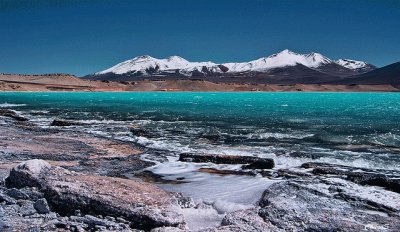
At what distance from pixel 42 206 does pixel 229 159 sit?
805cm

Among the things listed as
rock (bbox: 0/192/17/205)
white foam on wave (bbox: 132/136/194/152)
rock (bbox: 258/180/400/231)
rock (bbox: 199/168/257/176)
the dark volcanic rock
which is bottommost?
white foam on wave (bbox: 132/136/194/152)

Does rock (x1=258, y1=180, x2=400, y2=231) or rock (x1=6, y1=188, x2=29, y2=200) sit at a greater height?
rock (x1=6, y1=188, x2=29, y2=200)

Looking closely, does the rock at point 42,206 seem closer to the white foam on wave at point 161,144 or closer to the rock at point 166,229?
the rock at point 166,229

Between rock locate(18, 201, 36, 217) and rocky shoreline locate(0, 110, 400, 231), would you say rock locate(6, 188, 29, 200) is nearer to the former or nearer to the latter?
rocky shoreline locate(0, 110, 400, 231)

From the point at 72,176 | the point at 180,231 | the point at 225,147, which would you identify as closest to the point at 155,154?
the point at 225,147

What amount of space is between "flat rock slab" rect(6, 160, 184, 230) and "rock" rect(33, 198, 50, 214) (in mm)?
236

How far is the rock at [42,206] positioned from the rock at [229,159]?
765 cm

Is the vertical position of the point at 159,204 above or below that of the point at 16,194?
below

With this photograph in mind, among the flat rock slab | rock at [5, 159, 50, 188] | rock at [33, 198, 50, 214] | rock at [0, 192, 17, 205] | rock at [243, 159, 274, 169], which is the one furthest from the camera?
rock at [243, 159, 274, 169]

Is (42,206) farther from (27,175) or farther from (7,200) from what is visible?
(27,175)

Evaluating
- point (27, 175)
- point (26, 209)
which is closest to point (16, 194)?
point (27, 175)

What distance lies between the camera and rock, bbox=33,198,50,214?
805 cm

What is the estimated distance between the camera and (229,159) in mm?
14883

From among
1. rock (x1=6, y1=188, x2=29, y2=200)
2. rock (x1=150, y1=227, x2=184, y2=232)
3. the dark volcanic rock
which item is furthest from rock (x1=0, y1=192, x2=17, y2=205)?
the dark volcanic rock
